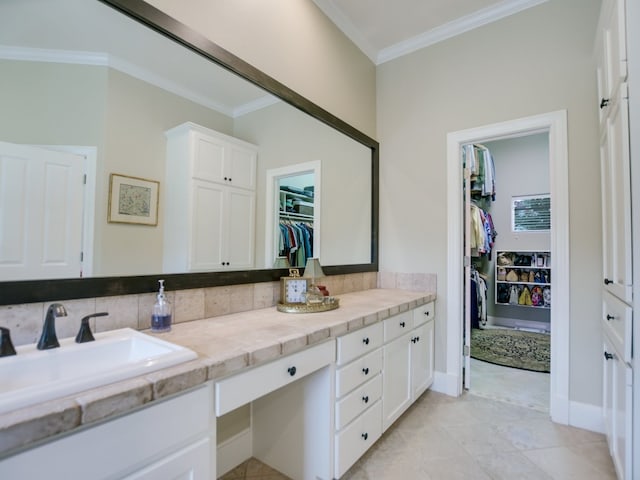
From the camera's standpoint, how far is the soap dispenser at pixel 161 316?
1.30 m

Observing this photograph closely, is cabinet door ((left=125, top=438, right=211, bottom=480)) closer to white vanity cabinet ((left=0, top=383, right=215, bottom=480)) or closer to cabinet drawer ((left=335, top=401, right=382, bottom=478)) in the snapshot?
white vanity cabinet ((left=0, top=383, right=215, bottom=480))

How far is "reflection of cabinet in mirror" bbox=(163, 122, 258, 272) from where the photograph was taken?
1.48 m

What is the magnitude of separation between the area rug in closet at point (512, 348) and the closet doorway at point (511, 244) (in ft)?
0.04

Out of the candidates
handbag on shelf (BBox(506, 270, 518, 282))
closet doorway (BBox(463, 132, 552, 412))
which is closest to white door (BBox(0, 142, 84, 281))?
closet doorway (BBox(463, 132, 552, 412))

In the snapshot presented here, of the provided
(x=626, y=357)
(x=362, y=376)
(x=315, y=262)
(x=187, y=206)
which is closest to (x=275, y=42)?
(x=187, y=206)

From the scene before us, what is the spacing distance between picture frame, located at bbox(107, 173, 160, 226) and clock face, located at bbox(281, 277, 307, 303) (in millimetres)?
793

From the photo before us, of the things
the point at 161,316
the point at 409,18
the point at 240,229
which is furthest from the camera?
the point at 409,18

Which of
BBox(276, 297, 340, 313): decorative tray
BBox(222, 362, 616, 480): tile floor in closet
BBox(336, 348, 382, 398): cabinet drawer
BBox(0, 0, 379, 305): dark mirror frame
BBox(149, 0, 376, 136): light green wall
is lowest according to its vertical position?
BBox(222, 362, 616, 480): tile floor in closet

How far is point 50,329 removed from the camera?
102 centimetres

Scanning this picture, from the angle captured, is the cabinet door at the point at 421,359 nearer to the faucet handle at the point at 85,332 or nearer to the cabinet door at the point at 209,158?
the cabinet door at the point at 209,158

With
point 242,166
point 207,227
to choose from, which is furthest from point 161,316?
point 242,166

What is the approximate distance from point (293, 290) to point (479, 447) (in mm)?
1455

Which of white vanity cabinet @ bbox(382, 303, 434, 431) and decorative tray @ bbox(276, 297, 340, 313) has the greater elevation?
decorative tray @ bbox(276, 297, 340, 313)

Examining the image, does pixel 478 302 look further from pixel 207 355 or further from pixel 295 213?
pixel 207 355
